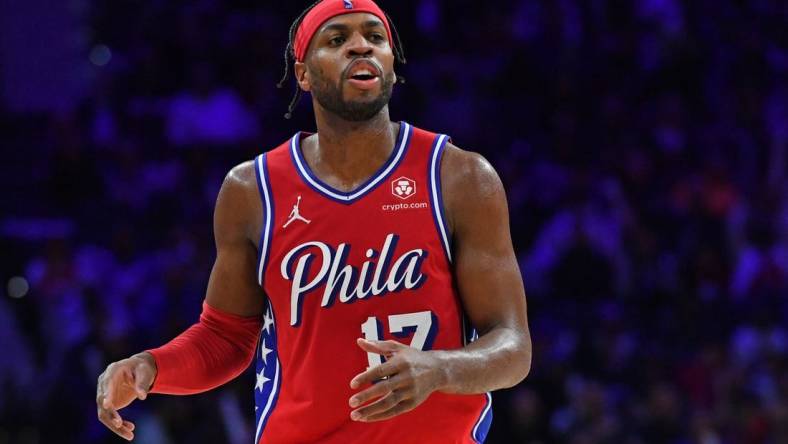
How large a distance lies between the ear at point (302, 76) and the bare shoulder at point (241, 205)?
0.34 meters

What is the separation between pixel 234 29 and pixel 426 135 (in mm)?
7995

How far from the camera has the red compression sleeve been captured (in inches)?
170

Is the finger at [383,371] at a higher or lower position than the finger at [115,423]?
higher

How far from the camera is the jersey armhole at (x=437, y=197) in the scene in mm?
4141

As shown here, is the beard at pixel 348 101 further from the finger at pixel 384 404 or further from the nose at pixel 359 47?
the finger at pixel 384 404

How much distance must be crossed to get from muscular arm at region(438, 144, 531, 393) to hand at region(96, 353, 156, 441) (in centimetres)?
108

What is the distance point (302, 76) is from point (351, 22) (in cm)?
30

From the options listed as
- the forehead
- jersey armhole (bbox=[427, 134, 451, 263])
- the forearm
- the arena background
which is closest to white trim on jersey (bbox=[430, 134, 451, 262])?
jersey armhole (bbox=[427, 134, 451, 263])

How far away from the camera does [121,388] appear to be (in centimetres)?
403

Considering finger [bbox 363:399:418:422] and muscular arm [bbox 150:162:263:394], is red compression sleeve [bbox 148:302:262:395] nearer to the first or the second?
muscular arm [bbox 150:162:263:394]

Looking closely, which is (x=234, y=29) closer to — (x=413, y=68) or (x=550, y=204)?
(x=413, y=68)

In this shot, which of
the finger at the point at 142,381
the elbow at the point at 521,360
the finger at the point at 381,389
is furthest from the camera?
the finger at the point at 142,381

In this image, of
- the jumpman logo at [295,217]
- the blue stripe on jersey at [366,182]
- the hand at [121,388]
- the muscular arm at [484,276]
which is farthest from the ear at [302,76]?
the hand at [121,388]

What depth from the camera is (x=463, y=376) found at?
11.9ft
